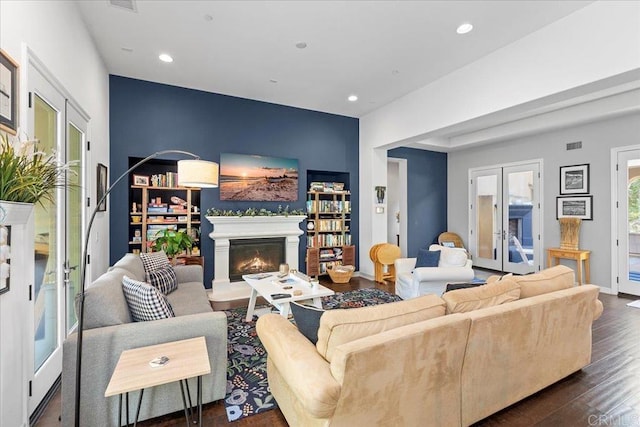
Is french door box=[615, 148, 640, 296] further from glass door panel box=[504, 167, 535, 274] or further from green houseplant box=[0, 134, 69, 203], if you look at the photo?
green houseplant box=[0, 134, 69, 203]

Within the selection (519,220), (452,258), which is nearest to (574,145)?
(519,220)

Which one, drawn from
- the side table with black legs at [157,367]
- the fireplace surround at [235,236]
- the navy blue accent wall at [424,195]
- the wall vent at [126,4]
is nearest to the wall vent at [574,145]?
the navy blue accent wall at [424,195]

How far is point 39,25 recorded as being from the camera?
2160 mm

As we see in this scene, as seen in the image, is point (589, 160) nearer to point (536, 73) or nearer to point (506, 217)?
point (506, 217)

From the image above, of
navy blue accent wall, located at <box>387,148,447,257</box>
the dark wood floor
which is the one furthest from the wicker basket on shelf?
the dark wood floor

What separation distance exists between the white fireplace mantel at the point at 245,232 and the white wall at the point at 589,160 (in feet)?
16.1

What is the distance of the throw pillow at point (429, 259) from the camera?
14.1 ft

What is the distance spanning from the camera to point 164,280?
3.48 m

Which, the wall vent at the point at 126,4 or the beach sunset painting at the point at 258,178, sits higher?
the wall vent at the point at 126,4

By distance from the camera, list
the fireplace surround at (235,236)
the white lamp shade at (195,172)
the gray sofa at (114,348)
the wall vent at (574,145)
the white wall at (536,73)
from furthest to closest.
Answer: the wall vent at (574,145)
the fireplace surround at (235,236)
the white wall at (536,73)
the white lamp shade at (195,172)
the gray sofa at (114,348)

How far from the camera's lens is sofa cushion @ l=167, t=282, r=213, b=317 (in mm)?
2873

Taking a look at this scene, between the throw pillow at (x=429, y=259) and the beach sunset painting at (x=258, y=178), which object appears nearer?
the throw pillow at (x=429, y=259)

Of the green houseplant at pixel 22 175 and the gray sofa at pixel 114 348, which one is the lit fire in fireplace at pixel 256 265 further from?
the green houseplant at pixel 22 175

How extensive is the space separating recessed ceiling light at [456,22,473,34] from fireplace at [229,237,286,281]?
4132mm
